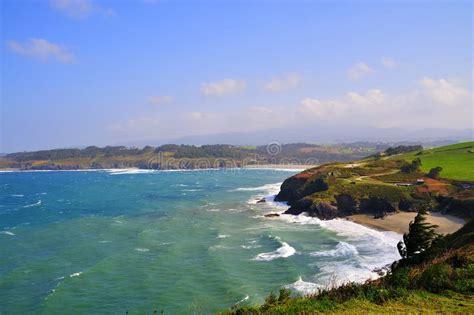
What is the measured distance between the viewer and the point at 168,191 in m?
122

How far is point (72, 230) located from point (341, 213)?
44893mm

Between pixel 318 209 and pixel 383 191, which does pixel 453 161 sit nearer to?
pixel 383 191

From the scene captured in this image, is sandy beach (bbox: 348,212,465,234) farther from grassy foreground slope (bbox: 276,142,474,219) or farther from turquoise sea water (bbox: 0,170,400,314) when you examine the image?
turquoise sea water (bbox: 0,170,400,314)

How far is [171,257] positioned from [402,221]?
37495 millimetres

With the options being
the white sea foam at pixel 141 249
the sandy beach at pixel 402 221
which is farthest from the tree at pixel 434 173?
the white sea foam at pixel 141 249

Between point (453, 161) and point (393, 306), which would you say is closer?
point (393, 306)

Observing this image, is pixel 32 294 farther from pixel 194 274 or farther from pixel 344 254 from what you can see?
pixel 344 254

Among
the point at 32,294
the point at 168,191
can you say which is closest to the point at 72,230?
the point at 32,294

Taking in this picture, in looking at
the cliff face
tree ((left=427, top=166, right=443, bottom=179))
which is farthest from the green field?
the cliff face

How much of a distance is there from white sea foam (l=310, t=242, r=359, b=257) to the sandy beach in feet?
42.0

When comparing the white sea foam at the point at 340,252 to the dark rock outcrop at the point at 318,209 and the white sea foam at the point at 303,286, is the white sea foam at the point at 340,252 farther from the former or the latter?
the dark rock outcrop at the point at 318,209

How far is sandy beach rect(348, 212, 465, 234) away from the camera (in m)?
58.7

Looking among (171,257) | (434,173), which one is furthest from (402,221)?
(171,257)

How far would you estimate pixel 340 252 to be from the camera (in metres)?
49.0
